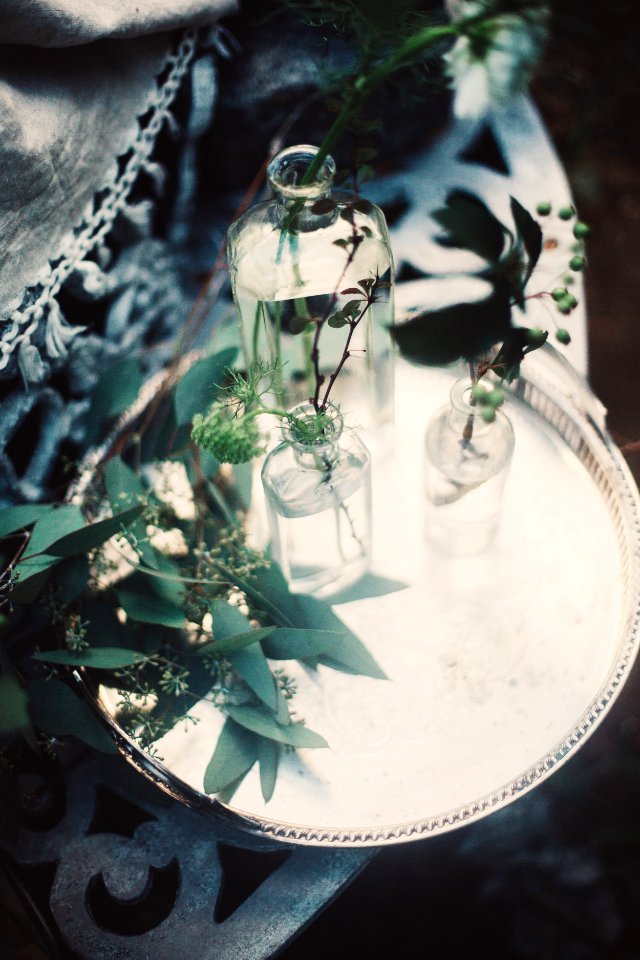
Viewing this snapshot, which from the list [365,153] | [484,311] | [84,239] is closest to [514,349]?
[484,311]

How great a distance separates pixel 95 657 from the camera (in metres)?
0.56

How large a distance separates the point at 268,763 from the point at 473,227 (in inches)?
14.7

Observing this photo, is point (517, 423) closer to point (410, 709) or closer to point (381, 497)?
point (381, 497)

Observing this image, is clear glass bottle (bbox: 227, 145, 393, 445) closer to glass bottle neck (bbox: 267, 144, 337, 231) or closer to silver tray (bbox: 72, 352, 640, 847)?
glass bottle neck (bbox: 267, 144, 337, 231)

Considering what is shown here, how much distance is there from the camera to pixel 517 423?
2.38 feet

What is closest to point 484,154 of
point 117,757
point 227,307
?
point 227,307

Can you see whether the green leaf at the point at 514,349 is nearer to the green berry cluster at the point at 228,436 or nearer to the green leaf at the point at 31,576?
the green berry cluster at the point at 228,436

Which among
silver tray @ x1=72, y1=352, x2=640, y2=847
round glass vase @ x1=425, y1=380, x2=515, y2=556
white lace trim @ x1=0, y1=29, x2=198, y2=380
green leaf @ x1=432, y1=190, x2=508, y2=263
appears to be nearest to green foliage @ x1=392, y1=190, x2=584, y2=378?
green leaf @ x1=432, y1=190, x2=508, y2=263

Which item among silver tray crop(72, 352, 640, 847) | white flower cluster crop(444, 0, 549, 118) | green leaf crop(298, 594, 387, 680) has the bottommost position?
silver tray crop(72, 352, 640, 847)

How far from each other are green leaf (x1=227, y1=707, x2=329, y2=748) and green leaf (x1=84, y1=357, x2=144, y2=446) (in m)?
0.27

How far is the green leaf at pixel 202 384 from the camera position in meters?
0.64

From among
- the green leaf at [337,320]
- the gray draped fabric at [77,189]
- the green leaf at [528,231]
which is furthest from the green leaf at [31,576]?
the green leaf at [528,231]

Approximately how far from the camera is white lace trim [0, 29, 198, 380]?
60cm

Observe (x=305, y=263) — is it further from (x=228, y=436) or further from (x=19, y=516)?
(x=19, y=516)
